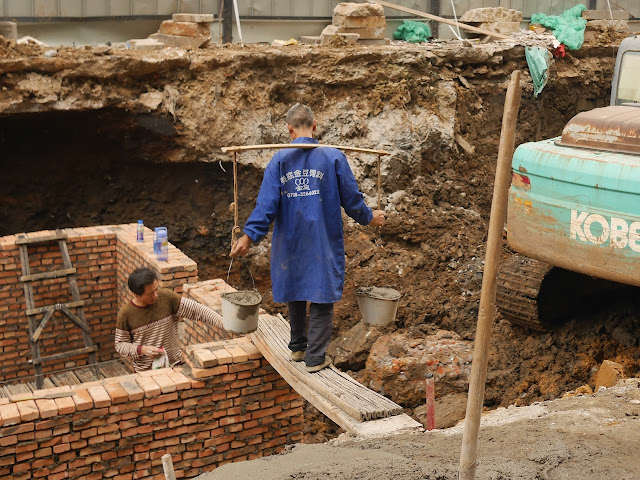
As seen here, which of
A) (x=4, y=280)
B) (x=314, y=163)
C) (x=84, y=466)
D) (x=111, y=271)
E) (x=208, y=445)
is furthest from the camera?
(x=111, y=271)

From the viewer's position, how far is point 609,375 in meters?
6.66

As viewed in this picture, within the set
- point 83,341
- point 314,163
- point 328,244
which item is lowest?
point 83,341

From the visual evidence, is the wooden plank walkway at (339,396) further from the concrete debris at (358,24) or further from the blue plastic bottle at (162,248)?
the concrete debris at (358,24)

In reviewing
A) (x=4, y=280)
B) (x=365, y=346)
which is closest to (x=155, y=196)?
(x=4, y=280)

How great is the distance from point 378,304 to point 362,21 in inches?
269

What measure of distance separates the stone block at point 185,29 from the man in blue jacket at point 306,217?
19.5 feet

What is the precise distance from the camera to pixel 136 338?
625 centimetres

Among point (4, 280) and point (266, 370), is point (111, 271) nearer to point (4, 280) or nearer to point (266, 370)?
point (4, 280)

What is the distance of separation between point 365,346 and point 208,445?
3.08m

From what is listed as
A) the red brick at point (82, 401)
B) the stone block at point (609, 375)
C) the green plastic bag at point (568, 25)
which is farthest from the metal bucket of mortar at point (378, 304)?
the green plastic bag at point (568, 25)

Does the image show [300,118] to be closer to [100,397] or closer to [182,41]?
[100,397]

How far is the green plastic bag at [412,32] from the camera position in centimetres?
1284

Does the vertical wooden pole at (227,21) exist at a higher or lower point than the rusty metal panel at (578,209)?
higher

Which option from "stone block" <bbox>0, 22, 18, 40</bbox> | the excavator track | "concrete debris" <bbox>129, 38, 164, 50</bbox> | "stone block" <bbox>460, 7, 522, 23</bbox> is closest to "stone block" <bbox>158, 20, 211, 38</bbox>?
"concrete debris" <bbox>129, 38, 164, 50</bbox>
